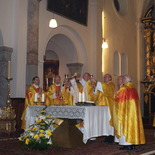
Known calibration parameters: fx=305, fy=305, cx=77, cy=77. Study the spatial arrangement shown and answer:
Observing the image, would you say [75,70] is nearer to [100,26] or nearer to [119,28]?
[100,26]

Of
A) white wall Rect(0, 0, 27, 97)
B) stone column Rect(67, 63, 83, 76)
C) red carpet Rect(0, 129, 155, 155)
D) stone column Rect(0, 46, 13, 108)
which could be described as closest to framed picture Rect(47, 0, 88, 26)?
white wall Rect(0, 0, 27, 97)

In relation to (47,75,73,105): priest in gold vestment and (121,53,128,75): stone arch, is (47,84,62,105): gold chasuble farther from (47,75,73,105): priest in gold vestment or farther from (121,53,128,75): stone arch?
(121,53,128,75): stone arch

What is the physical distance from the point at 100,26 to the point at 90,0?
1.31m

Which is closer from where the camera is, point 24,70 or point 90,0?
point 24,70

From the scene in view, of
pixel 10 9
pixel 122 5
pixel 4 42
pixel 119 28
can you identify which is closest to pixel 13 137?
pixel 4 42

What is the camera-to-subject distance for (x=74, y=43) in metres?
13.6

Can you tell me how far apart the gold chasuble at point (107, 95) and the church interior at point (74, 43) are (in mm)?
1561

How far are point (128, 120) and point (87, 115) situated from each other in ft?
3.24

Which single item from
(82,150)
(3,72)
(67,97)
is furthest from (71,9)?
(82,150)

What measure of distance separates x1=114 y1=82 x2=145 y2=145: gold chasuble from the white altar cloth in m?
0.42

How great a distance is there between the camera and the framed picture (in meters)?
12.2

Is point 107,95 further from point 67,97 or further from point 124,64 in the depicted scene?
point 124,64

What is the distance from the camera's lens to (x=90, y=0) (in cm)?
1442

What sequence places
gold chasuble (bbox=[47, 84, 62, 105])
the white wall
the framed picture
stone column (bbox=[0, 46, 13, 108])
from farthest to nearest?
the framed picture → the white wall → stone column (bbox=[0, 46, 13, 108]) → gold chasuble (bbox=[47, 84, 62, 105])
